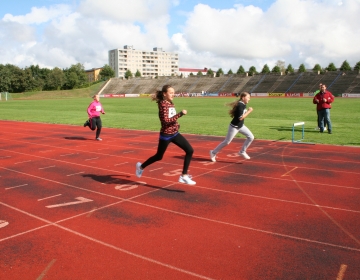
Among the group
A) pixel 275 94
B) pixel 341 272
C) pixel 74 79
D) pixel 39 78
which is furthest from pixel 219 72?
pixel 341 272

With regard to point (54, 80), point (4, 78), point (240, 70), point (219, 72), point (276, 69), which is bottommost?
point (4, 78)

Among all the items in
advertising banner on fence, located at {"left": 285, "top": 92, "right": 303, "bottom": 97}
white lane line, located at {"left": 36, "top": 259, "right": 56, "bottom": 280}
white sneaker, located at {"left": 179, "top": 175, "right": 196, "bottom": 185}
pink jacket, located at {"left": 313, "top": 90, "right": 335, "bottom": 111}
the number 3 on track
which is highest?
advertising banner on fence, located at {"left": 285, "top": 92, "right": 303, "bottom": 97}

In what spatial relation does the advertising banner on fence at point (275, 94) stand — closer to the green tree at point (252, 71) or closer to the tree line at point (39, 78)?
the green tree at point (252, 71)

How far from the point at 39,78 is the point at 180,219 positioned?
4565 inches

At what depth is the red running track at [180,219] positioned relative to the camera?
3.92m

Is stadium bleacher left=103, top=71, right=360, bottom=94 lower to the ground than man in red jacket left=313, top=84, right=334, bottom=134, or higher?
higher

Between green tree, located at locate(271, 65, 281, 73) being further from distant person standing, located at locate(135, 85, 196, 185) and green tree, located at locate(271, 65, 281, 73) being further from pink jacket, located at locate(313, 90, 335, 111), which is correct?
distant person standing, located at locate(135, 85, 196, 185)

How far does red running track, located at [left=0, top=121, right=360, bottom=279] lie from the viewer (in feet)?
12.9

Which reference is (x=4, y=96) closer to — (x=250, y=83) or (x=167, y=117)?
(x=250, y=83)

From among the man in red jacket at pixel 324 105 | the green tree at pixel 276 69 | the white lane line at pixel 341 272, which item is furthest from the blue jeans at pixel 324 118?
the green tree at pixel 276 69

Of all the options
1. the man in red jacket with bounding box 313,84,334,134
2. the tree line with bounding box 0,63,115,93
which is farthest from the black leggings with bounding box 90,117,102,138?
the tree line with bounding box 0,63,115,93

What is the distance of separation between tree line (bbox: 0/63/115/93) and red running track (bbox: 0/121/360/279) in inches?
3967

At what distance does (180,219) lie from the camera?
5348mm

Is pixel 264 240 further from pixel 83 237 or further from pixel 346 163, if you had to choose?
pixel 346 163
